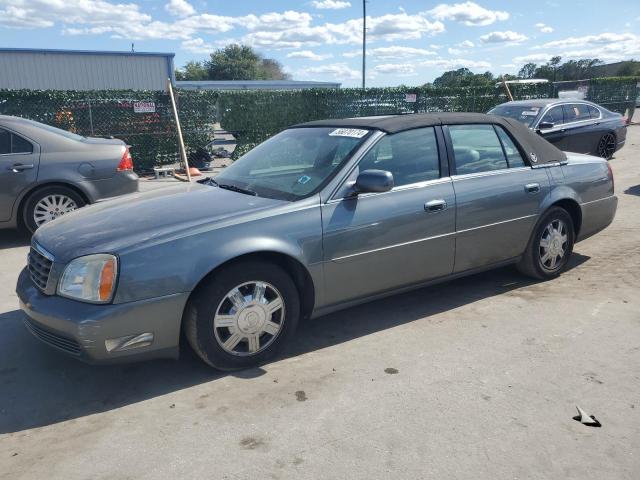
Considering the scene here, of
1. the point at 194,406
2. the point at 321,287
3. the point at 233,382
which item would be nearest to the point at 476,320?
the point at 321,287

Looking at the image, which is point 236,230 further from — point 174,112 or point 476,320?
point 174,112

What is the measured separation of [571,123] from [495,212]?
8136 mm

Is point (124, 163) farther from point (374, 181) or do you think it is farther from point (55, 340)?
point (374, 181)

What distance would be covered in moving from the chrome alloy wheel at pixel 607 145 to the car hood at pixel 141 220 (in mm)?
10929

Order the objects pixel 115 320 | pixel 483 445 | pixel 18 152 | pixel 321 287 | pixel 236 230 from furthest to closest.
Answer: pixel 18 152 → pixel 321 287 → pixel 236 230 → pixel 115 320 → pixel 483 445

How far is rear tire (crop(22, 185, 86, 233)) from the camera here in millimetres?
6605

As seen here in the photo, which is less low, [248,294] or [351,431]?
[248,294]

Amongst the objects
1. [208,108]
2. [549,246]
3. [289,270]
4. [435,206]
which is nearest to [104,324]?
[289,270]

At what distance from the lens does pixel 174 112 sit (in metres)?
13.2

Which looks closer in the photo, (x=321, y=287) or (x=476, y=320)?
(x=321, y=287)

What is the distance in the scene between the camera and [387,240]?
3.93 meters

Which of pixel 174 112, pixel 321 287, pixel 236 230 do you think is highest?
pixel 174 112

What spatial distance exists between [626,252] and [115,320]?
535 cm

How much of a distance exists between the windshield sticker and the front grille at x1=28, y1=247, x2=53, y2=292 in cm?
224
